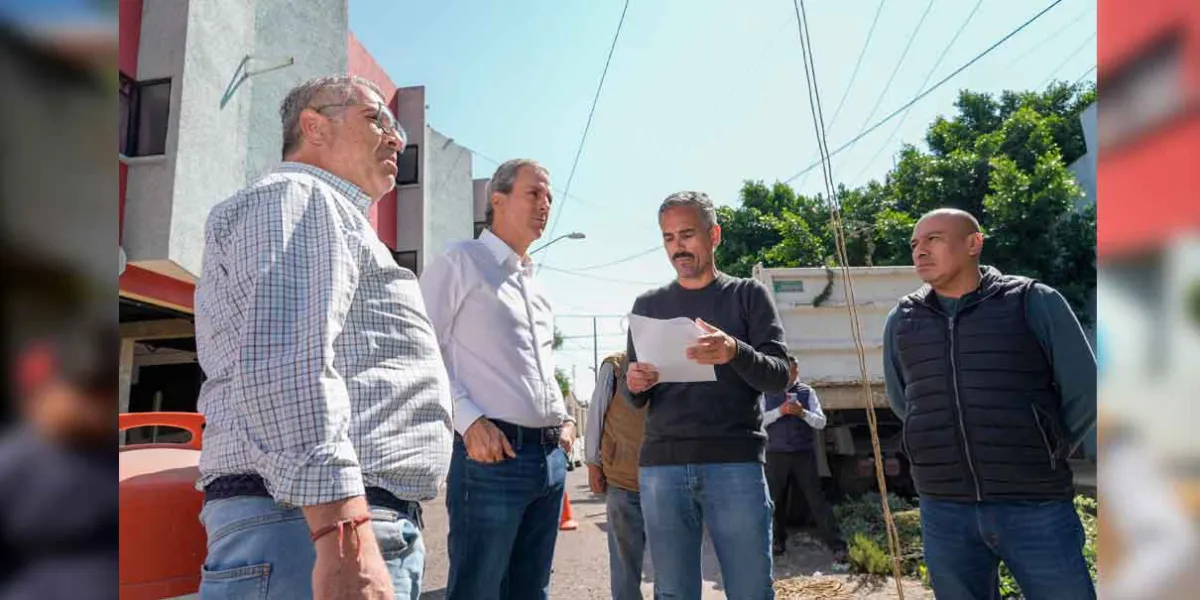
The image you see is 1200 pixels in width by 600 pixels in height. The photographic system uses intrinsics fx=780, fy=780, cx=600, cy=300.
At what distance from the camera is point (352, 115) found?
1690 mm

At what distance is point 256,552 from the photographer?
1236 mm

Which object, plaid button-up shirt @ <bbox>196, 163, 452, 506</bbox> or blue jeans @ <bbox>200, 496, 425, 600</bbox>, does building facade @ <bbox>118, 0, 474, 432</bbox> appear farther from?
blue jeans @ <bbox>200, 496, 425, 600</bbox>

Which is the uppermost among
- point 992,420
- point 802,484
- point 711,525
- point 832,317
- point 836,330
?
point 832,317

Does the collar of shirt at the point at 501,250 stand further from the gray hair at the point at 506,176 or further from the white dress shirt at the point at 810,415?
the white dress shirt at the point at 810,415

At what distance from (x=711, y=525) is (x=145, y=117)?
27.3 feet

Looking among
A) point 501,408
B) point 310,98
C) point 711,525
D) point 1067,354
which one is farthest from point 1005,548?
point 310,98

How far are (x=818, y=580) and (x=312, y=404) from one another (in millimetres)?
4837

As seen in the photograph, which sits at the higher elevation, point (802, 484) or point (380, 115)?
point (380, 115)

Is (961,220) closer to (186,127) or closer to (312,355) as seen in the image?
(312,355)

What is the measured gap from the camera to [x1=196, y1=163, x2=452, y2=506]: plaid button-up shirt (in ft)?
3.91

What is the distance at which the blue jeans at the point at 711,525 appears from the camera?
2.54 meters

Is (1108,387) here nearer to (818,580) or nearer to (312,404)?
(312,404)

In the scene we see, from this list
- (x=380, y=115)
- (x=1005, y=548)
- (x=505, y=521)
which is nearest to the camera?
(x=380, y=115)

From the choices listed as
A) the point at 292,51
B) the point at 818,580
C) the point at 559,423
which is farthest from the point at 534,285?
the point at 292,51
